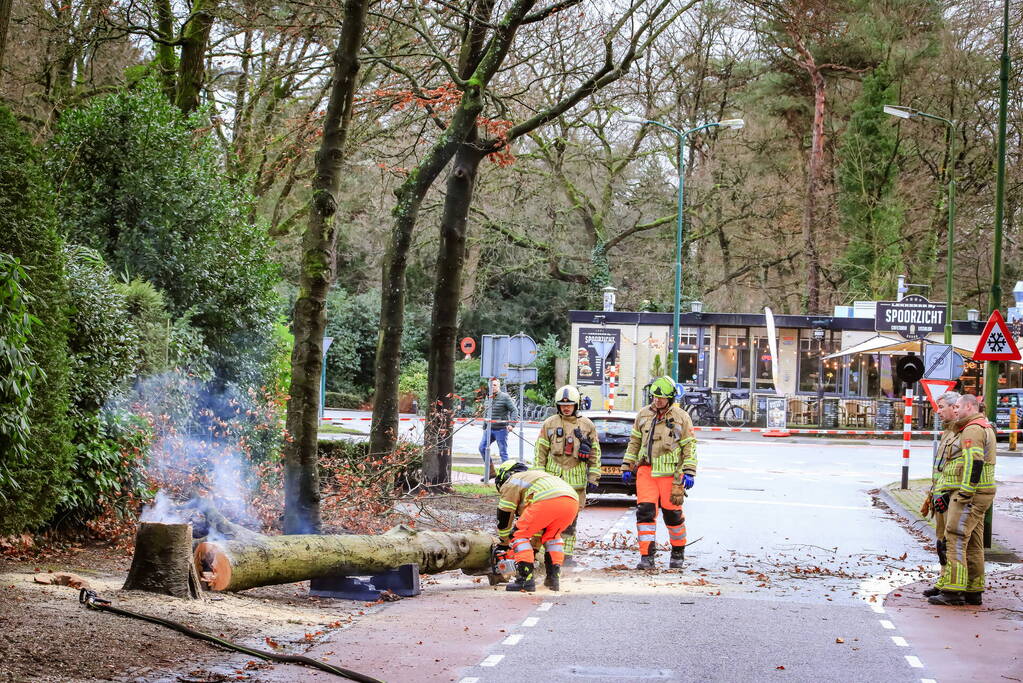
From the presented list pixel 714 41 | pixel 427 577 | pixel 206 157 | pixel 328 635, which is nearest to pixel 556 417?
pixel 427 577

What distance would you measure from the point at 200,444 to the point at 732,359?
35.9 m

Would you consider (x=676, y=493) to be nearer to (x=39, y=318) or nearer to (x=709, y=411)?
(x=39, y=318)

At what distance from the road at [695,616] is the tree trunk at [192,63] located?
8871mm

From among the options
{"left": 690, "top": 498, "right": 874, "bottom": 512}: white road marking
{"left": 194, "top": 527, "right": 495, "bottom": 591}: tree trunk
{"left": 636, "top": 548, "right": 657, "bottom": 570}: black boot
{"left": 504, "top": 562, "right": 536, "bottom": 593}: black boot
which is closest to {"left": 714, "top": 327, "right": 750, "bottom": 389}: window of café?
{"left": 690, "top": 498, "right": 874, "bottom": 512}: white road marking

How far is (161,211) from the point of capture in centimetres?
1446

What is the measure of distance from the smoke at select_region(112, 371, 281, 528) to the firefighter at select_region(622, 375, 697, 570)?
4281mm

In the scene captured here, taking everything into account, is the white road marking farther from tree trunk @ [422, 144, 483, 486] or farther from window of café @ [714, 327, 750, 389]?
window of café @ [714, 327, 750, 389]

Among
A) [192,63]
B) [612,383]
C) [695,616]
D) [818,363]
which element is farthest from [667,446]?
[818,363]

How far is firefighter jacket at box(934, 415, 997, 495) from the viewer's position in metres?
10.7

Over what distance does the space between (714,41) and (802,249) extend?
9111 millimetres

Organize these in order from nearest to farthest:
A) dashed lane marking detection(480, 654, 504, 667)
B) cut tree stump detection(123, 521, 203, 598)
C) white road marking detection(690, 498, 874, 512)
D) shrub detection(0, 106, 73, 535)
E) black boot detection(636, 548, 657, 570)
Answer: dashed lane marking detection(480, 654, 504, 667)
cut tree stump detection(123, 521, 203, 598)
shrub detection(0, 106, 73, 535)
black boot detection(636, 548, 657, 570)
white road marking detection(690, 498, 874, 512)

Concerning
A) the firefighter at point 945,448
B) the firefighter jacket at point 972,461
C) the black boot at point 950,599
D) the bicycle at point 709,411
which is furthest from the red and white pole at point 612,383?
the black boot at point 950,599

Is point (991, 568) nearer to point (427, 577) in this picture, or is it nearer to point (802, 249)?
point (427, 577)

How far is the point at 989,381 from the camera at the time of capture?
15.3 m
